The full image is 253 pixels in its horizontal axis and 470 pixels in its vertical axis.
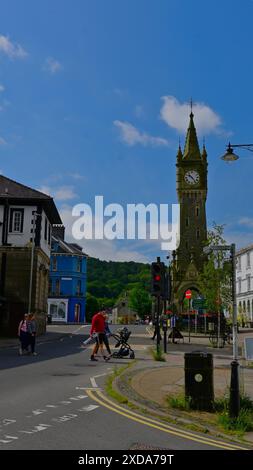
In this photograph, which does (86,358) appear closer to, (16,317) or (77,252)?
(16,317)

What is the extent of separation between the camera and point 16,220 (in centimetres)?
3772

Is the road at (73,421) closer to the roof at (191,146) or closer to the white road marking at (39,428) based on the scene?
the white road marking at (39,428)

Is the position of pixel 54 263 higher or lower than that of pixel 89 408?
higher

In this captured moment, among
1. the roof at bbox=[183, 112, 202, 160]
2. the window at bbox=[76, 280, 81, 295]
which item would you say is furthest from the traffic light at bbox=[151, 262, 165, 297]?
the roof at bbox=[183, 112, 202, 160]

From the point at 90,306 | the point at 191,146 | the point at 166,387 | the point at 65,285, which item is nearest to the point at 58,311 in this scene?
the point at 65,285

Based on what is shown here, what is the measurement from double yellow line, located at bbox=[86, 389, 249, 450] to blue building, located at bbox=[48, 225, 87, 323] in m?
63.0

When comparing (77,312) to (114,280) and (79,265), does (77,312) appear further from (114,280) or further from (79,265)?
(114,280)

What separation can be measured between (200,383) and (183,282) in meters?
68.8

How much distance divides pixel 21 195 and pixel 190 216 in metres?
48.9
